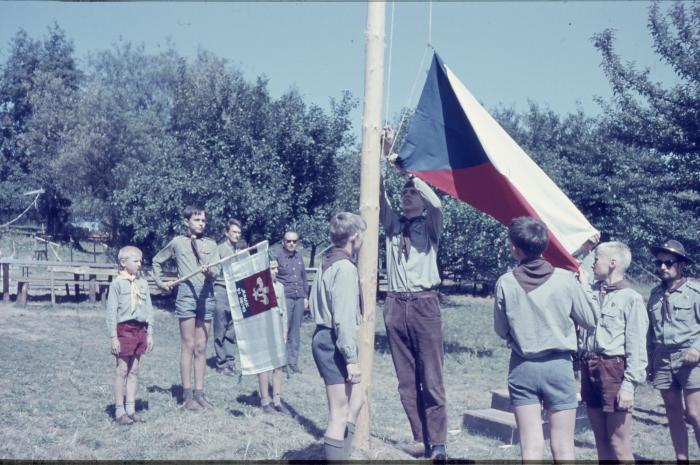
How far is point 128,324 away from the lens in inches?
271

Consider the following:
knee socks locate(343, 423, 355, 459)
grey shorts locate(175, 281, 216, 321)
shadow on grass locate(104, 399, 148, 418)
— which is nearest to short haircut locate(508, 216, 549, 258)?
knee socks locate(343, 423, 355, 459)

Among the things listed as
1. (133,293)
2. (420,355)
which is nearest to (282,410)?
(133,293)

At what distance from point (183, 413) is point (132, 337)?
3.48 ft

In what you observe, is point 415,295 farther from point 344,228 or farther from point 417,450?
point 417,450

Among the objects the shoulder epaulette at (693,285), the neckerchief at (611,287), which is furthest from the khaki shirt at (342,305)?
the shoulder epaulette at (693,285)

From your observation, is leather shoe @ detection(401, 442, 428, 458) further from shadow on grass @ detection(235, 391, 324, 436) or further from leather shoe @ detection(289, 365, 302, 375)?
leather shoe @ detection(289, 365, 302, 375)

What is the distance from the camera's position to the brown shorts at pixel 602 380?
193 inches

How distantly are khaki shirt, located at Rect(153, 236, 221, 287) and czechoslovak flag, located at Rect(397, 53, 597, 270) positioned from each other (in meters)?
2.66

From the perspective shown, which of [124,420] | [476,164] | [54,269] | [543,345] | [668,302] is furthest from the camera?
[54,269]

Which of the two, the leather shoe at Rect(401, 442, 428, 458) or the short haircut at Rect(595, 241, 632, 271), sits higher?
the short haircut at Rect(595, 241, 632, 271)

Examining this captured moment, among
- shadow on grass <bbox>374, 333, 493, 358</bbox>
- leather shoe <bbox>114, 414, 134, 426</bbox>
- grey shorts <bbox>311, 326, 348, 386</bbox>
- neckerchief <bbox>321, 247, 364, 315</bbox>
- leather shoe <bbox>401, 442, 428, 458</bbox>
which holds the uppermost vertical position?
neckerchief <bbox>321, 247, 364, 315</bbox>

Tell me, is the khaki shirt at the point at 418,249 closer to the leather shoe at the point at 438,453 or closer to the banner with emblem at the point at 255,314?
the leather shoe at the point at 438,453

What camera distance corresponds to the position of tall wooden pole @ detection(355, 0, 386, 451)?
213 inches

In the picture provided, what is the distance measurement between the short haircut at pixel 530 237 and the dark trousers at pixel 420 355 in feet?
4.39
